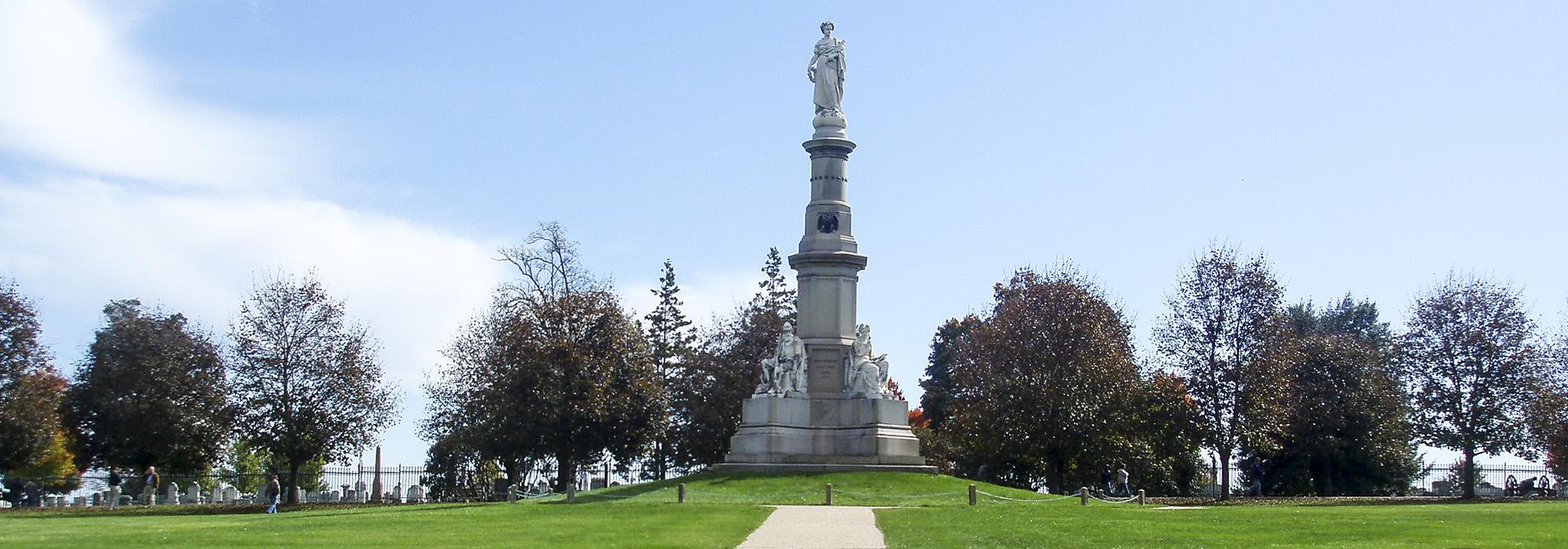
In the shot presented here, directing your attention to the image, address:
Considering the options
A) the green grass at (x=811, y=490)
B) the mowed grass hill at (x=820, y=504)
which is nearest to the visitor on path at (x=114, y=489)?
the mowed grass hill at (x=820, y=504)

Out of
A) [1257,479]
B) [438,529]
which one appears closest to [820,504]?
Result: [438,529]

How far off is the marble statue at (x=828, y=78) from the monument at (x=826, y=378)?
186mm

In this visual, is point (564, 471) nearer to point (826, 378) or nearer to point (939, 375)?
point (826, 378)

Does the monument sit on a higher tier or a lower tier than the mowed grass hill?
higher

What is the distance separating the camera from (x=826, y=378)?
43.1 meters

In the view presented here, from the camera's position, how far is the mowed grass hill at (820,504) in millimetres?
22766

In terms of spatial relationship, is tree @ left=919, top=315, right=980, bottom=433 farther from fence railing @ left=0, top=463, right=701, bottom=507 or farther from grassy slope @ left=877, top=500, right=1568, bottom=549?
grassy slope @ left=877, top=500, right=1568, bottom=549

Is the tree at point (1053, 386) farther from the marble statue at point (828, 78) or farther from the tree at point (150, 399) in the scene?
the tree at point (150, 399)

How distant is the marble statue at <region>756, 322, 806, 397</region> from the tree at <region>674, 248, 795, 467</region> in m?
19.6

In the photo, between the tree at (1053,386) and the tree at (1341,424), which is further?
the tree at (1341,424)

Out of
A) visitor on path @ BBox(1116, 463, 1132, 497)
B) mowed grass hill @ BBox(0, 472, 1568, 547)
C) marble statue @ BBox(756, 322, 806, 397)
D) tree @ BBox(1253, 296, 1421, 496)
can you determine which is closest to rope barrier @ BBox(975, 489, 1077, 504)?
mowed grass hill @ BBox(0, 472, 1568, 547)

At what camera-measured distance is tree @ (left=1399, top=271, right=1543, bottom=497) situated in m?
53.2

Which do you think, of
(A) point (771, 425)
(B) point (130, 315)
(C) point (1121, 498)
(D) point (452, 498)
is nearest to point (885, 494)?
(A) point (771, 425)

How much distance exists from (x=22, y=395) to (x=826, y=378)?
1026 inches
